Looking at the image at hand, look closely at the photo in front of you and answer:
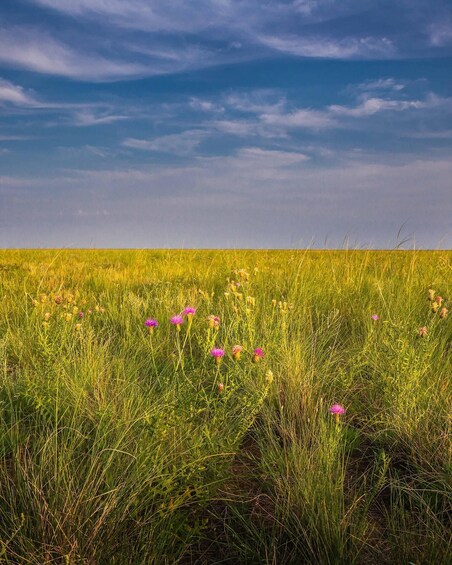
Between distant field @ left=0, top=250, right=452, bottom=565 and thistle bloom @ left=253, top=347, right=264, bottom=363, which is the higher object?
thistle bloom @ left=253, top=347, right=264, bottom=363

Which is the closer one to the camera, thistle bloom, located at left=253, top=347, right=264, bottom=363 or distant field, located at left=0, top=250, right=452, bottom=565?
distant field, located at left=0, top=250, right=452, bottom=565

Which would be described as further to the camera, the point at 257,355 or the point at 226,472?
the point at 257,355

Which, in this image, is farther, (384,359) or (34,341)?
(34,341)

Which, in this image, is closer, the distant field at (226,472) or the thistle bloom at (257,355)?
the distant field at (226,472)

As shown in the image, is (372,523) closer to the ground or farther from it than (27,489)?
closer to the ground

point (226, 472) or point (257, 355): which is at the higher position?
point (257, 355)

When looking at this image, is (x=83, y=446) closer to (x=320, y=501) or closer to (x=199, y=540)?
(x=199, y=540)

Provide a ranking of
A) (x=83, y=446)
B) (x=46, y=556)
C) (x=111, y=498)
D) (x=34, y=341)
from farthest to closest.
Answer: (x=34, y=341)
(x=83, y=446)
(x=111, y=498)
(x=46, y=556)

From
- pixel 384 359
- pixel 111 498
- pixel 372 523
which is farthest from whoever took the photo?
pixel 384 359

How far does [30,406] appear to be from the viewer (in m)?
2.30

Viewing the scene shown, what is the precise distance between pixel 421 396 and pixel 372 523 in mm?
760

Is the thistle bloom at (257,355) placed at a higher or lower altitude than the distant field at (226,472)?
higher

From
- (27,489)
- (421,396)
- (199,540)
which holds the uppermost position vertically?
(421,396)

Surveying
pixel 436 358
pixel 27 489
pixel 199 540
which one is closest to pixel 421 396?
pixel 436 358
